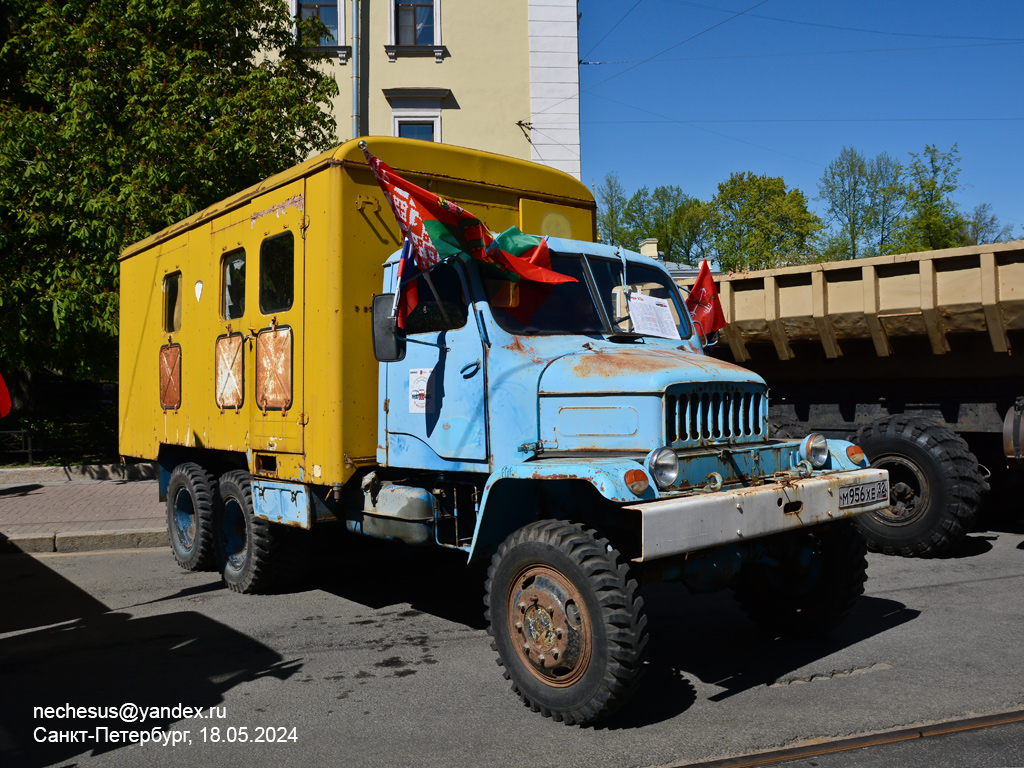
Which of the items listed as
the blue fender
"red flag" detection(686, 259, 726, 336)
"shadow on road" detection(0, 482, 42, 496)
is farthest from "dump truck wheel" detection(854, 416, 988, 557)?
"shadow on road" detection(0, 482, 42, 496)

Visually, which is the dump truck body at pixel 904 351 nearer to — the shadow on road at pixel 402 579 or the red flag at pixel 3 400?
the shadow on road at pixel 402 579

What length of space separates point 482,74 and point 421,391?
59.5 feet

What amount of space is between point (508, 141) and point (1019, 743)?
1971cm

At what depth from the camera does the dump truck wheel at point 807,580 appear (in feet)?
17.0

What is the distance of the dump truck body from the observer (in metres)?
7.54

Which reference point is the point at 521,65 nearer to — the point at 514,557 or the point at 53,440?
the point at 53,440

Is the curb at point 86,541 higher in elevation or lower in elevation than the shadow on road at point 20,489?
lower

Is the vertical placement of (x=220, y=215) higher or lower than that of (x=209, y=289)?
higher

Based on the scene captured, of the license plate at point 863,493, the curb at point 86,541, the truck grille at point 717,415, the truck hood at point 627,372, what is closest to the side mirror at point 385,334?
the truck hood at point 627,372

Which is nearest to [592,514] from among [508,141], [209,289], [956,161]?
[209,289]

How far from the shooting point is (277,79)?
1391 cm

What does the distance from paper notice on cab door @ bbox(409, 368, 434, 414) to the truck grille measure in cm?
163

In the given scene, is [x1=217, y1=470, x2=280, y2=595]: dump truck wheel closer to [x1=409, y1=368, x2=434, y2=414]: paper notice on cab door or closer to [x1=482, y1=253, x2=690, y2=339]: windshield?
[x1=409, y1=368, x2=434, y2=414]: paper notice on cab door

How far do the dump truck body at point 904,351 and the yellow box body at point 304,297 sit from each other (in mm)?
2953
